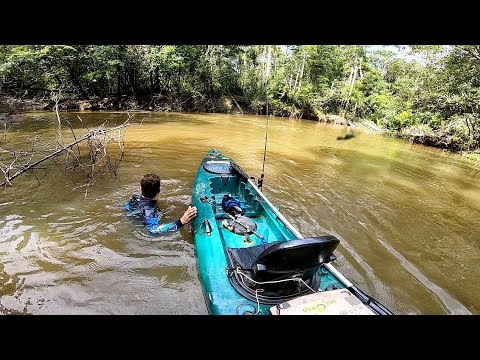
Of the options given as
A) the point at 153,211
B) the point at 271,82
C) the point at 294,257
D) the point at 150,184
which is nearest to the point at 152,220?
the point at 153,211

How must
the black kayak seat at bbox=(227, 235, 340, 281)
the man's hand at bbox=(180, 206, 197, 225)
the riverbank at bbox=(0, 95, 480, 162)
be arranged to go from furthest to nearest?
the riverbank at bbox=(0, 95, 480, 162) → the man's hand at bbox=(180, 206, 197, 225) → the black kayak seat at bbox=(227, 235, 340, 281)

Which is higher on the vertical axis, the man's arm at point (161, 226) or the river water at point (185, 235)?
the man's arm at point (161, 226)

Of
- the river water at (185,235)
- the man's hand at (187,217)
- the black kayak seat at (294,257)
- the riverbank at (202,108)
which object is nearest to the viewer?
the black kayak seat at (294,257)

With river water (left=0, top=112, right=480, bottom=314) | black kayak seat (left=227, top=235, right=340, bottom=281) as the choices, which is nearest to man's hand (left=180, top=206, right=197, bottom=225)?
river water (left=0, top=112, right=480, bottom=314)

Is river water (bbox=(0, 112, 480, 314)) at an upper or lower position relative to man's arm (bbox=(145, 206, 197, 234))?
lower

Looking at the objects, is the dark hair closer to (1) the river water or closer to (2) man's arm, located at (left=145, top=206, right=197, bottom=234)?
(2) man's arm, located at (left=145, top=206, right=197, bottom=234)

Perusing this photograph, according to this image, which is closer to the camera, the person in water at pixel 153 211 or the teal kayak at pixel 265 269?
the teal kayak at pixel 265 269

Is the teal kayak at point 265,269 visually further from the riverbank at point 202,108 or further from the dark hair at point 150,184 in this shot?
the riverbank at point 202,108

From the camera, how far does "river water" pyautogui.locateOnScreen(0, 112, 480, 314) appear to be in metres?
3.87

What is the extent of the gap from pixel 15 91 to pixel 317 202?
2152cm

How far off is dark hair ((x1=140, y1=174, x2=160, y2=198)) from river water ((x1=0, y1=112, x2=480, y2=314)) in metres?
0.82

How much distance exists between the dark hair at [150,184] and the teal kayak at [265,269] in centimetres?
77

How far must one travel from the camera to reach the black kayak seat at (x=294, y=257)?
2.58 m

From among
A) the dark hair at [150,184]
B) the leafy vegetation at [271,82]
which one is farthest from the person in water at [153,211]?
the leafy vegetation at [271,82]
